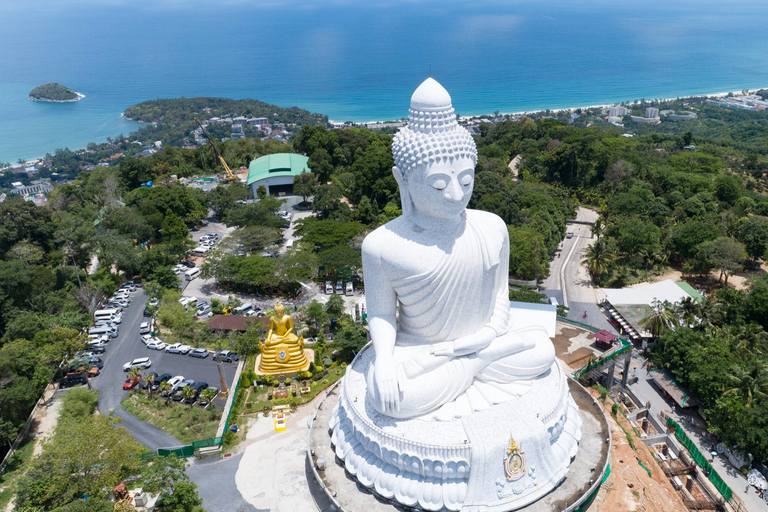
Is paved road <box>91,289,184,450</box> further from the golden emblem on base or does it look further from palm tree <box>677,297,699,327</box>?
palm tree <box>677,297,699,327</box>

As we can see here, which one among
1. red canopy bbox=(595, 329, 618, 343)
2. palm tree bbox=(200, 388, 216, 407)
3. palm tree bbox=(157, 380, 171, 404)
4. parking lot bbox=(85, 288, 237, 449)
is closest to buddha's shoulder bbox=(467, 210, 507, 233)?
red canopy bbox=(595, 329, 618, 343)

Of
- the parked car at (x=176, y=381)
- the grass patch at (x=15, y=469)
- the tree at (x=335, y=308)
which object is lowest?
the grass patch at (x=15, y=469)

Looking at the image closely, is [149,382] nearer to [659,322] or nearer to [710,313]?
[659,322]

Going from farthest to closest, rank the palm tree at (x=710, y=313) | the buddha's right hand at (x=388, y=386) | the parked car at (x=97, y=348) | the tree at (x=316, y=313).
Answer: the parked car at (x=97, y=348)
the tree at (x=316, y=313)
the palm tree at (x=710, y=313)
the buddha's right hand at (x=388, y=386)

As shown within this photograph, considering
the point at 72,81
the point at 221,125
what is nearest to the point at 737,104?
the point at 221,125

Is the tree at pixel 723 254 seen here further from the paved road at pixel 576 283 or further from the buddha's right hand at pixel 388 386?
the buddha's right hand at pixel 388 386

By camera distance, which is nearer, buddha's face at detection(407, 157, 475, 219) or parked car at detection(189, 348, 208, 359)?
buddha's face at detection(407, 157, 475, 219)

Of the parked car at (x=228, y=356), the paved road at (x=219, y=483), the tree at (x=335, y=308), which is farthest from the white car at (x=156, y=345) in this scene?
the paved road at (x=219, y=483)

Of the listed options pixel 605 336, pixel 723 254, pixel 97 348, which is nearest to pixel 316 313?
pixel 97 348
